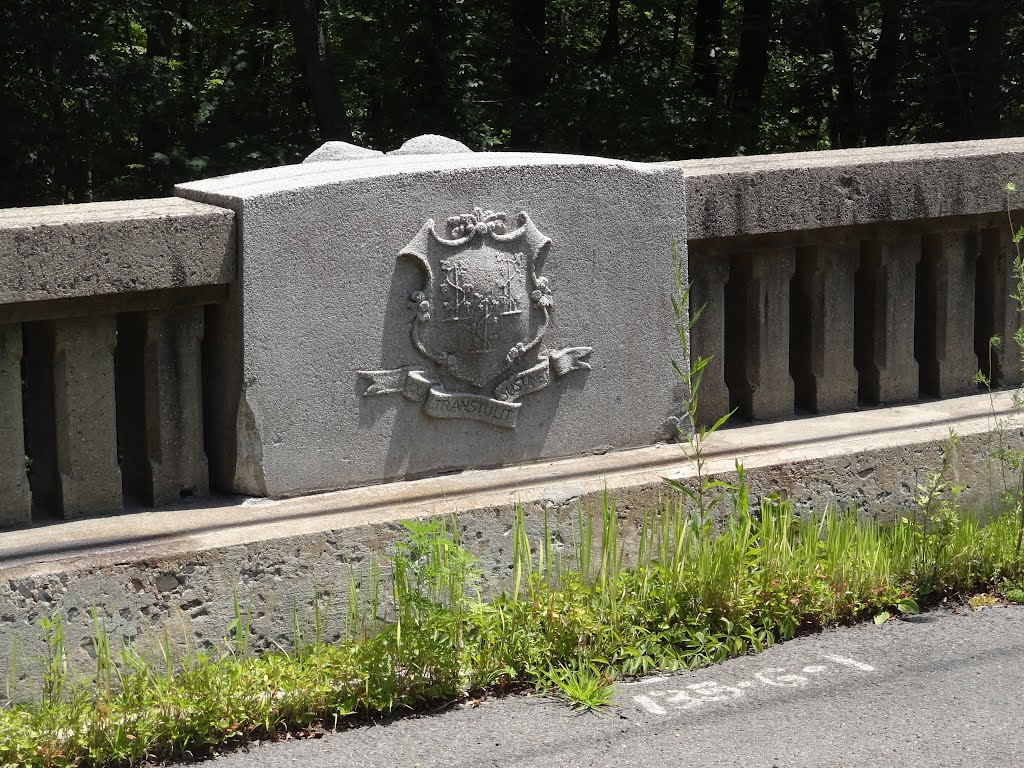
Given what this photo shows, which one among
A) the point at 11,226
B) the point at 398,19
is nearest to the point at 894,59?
the point at 398,19

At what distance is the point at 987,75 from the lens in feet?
37.4

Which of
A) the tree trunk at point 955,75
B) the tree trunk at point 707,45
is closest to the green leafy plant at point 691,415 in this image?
the tree trunk at point 955,75

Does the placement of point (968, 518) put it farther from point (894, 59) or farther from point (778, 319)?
point (894, 59)

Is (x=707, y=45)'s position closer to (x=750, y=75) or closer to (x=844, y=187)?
(x=750, y=75)

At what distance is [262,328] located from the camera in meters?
3.83

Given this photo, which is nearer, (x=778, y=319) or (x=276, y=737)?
(x=276, y=737)

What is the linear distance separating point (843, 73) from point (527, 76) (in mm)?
3063

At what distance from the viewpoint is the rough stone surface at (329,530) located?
348 cm

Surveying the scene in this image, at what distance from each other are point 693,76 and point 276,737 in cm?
1021

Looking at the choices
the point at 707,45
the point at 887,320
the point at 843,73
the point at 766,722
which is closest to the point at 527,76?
the point at 707,45

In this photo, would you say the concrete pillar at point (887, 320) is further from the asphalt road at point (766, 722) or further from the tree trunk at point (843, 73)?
the tree trunk at point (843, 73)

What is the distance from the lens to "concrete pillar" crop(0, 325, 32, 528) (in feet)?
12.0

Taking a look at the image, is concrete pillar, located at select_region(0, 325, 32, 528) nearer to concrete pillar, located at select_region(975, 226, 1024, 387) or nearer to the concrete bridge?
the concrete bridge

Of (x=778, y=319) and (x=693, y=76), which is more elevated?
(x=693, y=76)
